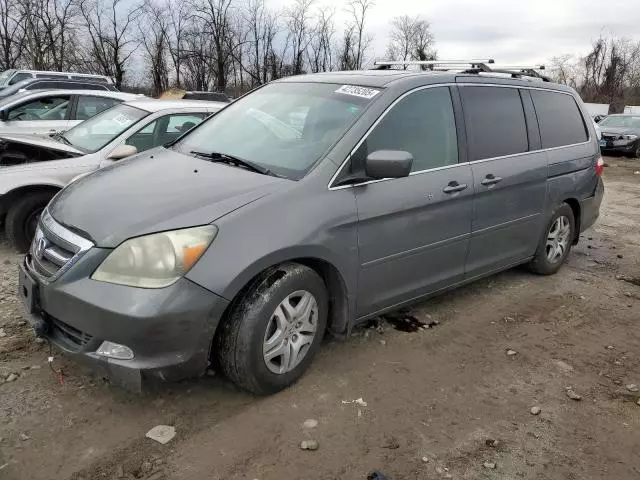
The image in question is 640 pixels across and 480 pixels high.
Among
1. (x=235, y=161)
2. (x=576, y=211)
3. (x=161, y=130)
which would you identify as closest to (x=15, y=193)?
(x=161, y=130)

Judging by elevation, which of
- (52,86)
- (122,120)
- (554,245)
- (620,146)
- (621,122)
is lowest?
(620,146)

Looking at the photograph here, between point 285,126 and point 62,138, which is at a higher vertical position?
point 285,126

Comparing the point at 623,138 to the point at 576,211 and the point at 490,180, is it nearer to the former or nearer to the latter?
the point at 576,211

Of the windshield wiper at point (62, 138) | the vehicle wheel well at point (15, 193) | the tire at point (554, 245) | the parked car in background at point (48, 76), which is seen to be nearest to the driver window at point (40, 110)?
the windshield wiper at point (62, 138)

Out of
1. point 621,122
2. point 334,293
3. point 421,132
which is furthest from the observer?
point 621,122

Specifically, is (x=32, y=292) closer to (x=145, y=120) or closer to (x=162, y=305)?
(x=162, y=305)

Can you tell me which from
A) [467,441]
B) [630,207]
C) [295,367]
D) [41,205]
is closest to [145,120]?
[41,205]

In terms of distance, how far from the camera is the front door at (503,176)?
412cm

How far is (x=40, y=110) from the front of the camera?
8.40m

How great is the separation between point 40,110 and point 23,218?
392 cm

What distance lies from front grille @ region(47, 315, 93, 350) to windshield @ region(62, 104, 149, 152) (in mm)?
3239

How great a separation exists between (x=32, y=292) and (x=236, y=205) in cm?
116

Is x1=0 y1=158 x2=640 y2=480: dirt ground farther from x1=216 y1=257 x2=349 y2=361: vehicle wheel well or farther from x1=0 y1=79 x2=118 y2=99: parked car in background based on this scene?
x1=0 y1=79 x2=118 y2=99: parked car in background

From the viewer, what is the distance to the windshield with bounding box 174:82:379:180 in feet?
11.0
